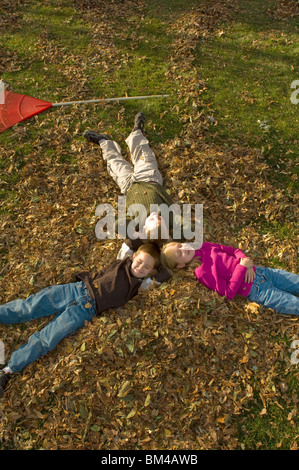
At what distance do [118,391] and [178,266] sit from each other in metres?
1.97

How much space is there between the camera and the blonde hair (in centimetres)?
541

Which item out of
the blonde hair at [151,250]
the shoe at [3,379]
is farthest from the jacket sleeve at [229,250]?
the shoe at [3,379]

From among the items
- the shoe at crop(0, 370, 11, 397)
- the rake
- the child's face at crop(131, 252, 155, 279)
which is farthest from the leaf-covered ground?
the child's face at crop(131, 252, 155, 279)

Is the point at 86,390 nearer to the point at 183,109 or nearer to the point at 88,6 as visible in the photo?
the point at 183,109

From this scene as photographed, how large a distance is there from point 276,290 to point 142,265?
211cm

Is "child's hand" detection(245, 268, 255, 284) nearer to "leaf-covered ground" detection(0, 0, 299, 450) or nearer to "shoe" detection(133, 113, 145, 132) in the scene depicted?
"leaf-covered ground" detection(0, 0, 299, 450)

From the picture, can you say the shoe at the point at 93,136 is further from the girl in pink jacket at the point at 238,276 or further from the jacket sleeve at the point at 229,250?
the jacket sleeve at the point at 229,250

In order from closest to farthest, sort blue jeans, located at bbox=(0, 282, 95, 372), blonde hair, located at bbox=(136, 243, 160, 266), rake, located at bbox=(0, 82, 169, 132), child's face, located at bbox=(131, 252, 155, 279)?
1. blue jeans, located at bbox=(0, 282, 95, 372)
2. child's face, located at bbox=(131, 252, 155, 279)
3. blonde hair, located at bbox=(136, 243, 160, 266)
4. rake, located at bbox=(0, 82, 169, 132)

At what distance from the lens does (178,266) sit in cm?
548

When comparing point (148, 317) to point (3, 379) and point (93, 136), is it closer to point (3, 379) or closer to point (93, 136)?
point (3, 379)

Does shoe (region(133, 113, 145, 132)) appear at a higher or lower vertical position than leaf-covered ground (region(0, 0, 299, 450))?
higher

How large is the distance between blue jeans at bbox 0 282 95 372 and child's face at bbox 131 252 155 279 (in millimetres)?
809

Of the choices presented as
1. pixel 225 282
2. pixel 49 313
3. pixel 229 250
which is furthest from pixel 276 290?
pixel 49 313

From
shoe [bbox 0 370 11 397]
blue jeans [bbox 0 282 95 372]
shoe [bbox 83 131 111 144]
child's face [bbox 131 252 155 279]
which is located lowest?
shoe [bbox 0 370 11 397]
